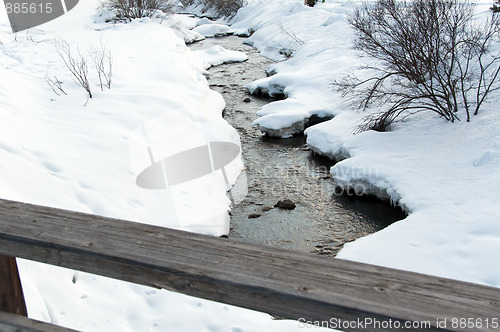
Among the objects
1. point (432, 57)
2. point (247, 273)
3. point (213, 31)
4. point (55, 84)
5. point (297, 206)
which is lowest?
point (213, 31)

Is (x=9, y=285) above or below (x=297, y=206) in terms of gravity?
above

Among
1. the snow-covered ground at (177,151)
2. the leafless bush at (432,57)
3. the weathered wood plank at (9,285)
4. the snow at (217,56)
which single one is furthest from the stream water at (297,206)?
the snow at (217,56)

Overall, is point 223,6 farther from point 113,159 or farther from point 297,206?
point 297,206

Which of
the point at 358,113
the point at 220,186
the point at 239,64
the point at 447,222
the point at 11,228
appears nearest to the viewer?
the point at 11,228

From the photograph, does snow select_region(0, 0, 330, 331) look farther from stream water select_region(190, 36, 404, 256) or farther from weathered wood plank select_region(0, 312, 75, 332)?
weathered wood plank select_region(0, 312, 75, 332)

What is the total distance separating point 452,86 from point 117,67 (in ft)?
24.0

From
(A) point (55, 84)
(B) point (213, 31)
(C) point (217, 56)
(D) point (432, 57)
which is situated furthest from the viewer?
(B) point (213, 31)

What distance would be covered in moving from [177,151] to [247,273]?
679 cm

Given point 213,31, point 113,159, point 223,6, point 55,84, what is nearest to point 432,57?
point 113,159

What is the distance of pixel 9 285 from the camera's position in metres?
1.60

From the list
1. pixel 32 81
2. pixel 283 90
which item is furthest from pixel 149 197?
pixel 283 90

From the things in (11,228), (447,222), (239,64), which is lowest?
(239,64)

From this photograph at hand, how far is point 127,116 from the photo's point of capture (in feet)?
26.6

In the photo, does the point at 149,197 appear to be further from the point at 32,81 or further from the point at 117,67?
the point at 117,67
